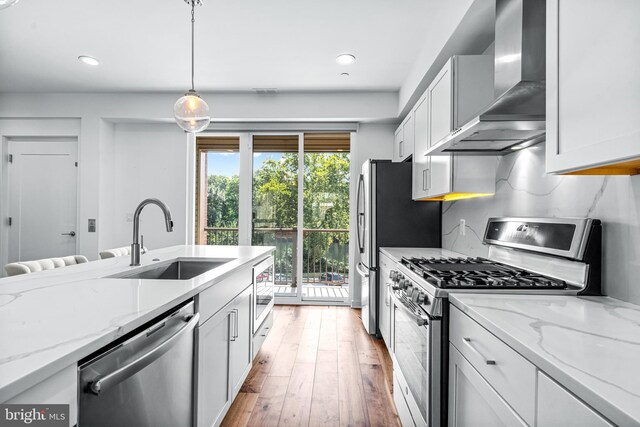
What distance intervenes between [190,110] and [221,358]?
1719mm

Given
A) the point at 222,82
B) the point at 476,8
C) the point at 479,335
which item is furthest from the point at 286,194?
the point at 479,335

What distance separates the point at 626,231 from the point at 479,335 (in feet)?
2.37

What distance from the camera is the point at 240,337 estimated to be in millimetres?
1969

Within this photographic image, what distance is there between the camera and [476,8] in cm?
199

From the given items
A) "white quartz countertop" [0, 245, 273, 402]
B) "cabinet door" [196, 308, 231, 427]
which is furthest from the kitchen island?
"cabinet door" [196, 308, 231, 427]

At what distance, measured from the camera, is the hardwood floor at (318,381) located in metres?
1.92

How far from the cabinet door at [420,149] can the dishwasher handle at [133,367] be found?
2.13 meters

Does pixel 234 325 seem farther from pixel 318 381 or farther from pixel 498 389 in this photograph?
pixel 498 389

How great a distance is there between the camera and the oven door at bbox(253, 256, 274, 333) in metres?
2.33

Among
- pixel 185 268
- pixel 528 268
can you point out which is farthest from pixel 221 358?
pixel 528 268

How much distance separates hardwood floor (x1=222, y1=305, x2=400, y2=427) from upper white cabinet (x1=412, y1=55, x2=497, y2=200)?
142cm

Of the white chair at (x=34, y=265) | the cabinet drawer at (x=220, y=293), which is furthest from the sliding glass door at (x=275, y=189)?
the cabinet drawer at (x=220, y=293)

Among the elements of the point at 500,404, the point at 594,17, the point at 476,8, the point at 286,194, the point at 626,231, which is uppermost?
the point at 476,8

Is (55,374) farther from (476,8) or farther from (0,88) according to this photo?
(0,88)
